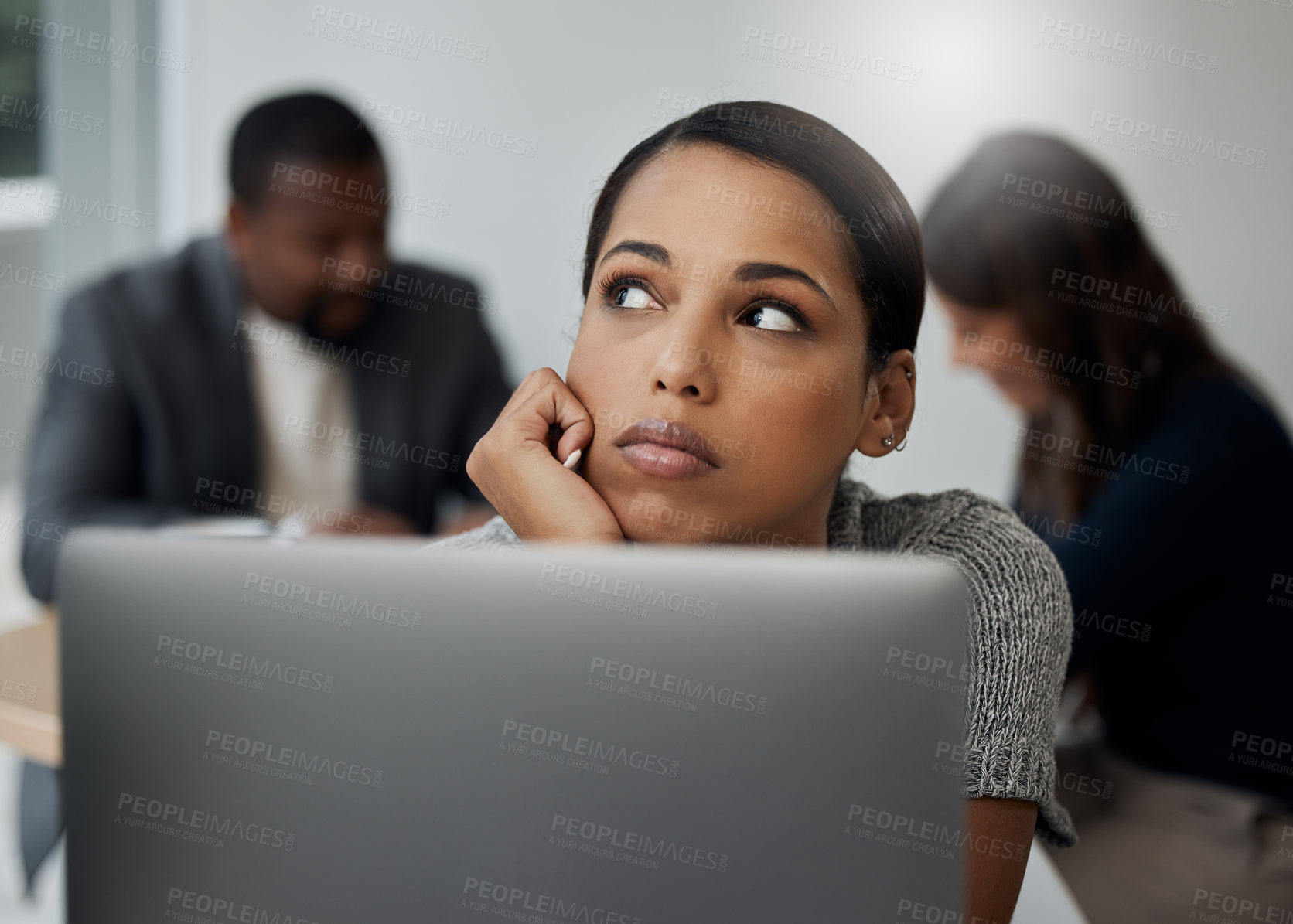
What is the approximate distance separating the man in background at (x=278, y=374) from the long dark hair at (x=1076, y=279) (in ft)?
3.02

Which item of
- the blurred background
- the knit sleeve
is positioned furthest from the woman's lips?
the blurred background

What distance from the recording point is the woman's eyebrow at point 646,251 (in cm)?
77

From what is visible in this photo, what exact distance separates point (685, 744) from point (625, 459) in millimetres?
315

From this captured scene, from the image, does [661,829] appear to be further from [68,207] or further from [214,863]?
[68,207]

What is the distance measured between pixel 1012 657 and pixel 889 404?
0.75 feet

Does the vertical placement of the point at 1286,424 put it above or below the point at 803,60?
below

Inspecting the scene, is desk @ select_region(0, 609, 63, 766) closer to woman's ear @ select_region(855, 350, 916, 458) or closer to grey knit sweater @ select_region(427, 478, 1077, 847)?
grey knit sweater @ select_region(427, 478, 1077, 847)

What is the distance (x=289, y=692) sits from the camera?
19.5 inches

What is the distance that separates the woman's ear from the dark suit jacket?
1151 millimetres

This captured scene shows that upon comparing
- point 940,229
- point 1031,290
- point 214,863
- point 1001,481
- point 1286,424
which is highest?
point 940,229

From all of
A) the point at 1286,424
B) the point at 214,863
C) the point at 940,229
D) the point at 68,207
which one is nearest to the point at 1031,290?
the point at 940,229

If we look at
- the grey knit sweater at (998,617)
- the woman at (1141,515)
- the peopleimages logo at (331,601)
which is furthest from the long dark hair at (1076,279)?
the peopleimages logo at (331,601)

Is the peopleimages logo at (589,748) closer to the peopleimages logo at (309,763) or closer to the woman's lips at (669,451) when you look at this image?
the peopleimages logo at (309,763)

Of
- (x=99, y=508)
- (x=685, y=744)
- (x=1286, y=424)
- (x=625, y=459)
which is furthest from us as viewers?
(x=1286, y=424)
